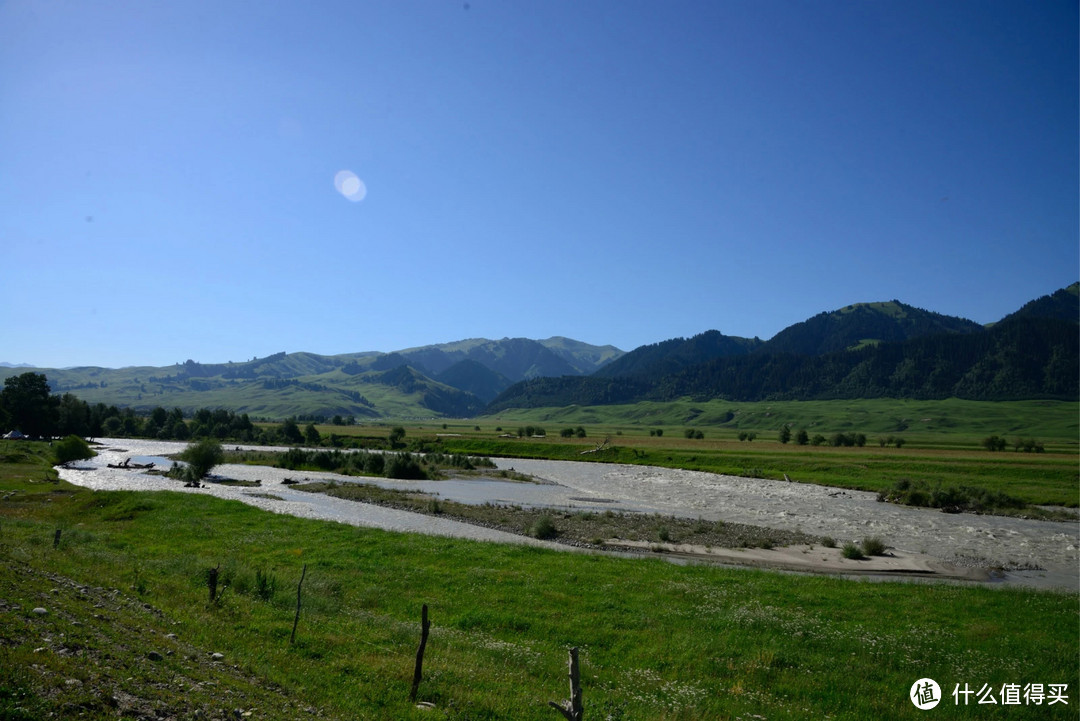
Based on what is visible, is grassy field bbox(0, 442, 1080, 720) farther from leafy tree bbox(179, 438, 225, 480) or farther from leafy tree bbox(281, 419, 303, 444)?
leafy tree bbox(281, 419, 303, 444)

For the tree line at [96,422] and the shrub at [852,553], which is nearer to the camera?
the shrub at [852,553]

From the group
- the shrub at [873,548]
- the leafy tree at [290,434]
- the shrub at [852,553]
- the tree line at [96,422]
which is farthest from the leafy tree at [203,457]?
the leafy tree at [290,434]

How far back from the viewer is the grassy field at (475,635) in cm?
1249

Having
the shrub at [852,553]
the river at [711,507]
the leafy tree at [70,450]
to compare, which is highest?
the leafy tree at [70,450]

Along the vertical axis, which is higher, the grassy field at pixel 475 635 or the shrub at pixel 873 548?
the grassy field at pixel 475 635

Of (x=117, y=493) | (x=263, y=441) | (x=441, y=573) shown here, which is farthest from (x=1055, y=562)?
(x=263, y=441)

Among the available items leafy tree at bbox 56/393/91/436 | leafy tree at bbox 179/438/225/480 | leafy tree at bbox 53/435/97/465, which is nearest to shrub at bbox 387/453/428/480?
leafy tree at bbox 179/438/225/480

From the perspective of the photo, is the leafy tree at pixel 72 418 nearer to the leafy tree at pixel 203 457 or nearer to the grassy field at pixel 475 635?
the leafy tree at pixel 203 457

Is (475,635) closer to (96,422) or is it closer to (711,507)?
(711,507)

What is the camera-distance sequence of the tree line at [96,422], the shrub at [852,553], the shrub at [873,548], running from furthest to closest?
1. the tree line at [96,422]
2. the shrub at [873,548]
3. the shrub at [852,553]

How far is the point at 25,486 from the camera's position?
53969mm

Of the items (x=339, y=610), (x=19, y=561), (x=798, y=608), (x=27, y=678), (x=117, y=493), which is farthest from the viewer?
(x=117, y=493)

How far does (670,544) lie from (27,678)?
4019cm

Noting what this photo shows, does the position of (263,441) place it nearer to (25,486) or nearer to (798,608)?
(25,486)
